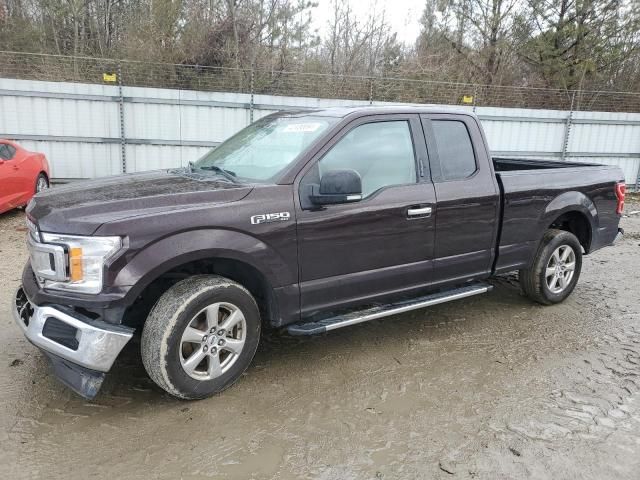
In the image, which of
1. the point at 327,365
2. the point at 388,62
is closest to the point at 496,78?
the point at 388,62

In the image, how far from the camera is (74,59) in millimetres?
11453

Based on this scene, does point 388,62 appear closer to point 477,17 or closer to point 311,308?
point 477,17

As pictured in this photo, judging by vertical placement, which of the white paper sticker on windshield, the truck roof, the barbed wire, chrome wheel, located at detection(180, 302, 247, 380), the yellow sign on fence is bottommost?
chrome wheel, located at detection(180, 302, 247, 380)

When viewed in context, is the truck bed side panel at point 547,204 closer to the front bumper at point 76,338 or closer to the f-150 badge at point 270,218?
the f-150 badge at point 270,218

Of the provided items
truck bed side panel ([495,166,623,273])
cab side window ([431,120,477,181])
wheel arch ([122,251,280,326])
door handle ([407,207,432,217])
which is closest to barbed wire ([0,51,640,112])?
cab side window ([431,120,477,181])

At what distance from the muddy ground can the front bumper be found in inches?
16.0

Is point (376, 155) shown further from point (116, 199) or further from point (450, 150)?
point (116, 199)

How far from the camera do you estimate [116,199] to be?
2.98m

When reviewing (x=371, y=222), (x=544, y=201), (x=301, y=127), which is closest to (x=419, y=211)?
(x=371, y=222)

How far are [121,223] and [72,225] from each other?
27 centimetres

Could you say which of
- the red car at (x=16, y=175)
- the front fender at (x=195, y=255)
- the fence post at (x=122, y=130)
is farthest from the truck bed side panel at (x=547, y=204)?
the fence post at (x=122, y=130)

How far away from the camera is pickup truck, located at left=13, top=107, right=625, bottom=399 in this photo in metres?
2.81

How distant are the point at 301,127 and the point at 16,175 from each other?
6422 mm

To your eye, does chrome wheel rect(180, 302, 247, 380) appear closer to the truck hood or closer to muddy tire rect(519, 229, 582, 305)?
the truck hood
